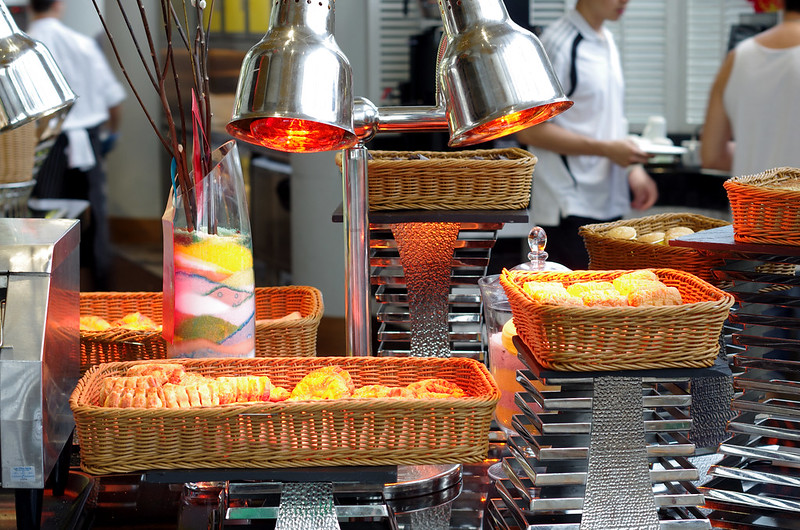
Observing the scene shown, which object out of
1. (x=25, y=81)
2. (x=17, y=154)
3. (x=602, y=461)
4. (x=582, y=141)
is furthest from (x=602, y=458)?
(x=17, y=154)

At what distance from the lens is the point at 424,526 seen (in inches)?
53.2

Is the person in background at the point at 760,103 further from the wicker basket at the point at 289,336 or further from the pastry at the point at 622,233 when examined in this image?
→ the wicker basket at the point at 289,336

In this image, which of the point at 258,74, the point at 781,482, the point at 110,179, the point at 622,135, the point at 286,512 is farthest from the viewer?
the point at 110,179

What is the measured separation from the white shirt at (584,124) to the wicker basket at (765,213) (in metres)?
1.60

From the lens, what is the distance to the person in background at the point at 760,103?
3186 mm

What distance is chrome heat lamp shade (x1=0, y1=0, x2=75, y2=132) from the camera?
4.00ft

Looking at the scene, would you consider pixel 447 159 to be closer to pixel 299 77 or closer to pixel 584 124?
pixel 299 77

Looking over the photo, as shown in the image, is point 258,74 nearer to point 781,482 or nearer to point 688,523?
point 688,523

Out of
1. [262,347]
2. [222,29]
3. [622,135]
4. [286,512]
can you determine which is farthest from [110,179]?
[286,512]

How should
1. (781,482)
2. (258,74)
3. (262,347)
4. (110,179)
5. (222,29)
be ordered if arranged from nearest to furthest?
1. (258,74)
2. (781,482)
3. (262,347)
4. (222,29)
5. (110,179)

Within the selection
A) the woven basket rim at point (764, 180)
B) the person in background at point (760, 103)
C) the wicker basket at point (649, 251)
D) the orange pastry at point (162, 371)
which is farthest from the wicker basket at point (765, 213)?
the person in background at point (760, 103)

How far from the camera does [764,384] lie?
1545 mm

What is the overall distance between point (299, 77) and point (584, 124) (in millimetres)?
2295

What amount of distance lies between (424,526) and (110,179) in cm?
562
